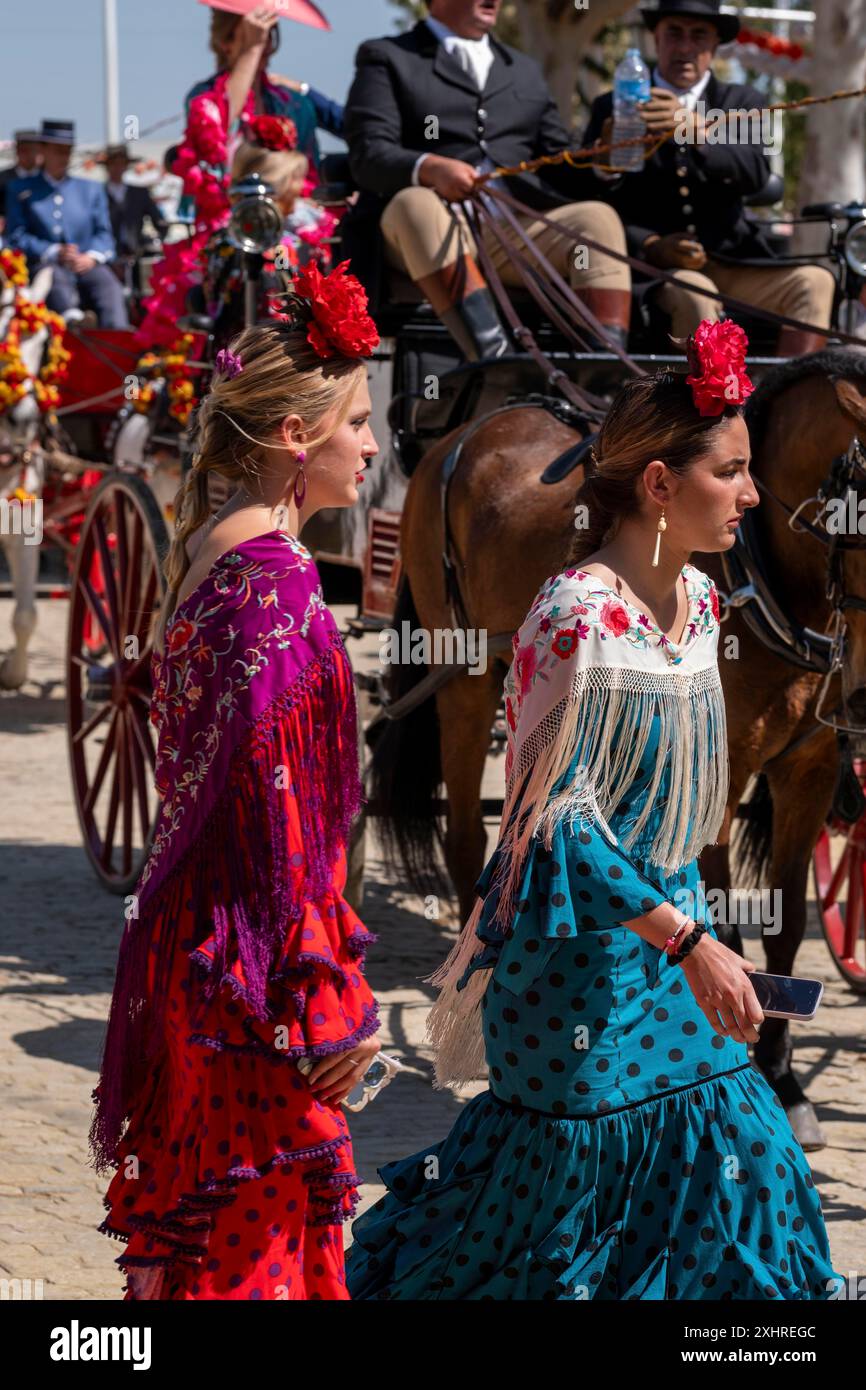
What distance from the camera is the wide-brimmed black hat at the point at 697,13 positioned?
682 centimetres

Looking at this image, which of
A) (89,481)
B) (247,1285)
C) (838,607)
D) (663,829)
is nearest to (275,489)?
(663,829)

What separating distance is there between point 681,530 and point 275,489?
2.17 feet

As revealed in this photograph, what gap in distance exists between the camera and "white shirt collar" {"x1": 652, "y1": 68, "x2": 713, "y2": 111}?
6930 millimetres

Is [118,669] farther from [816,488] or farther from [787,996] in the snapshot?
[787,996]

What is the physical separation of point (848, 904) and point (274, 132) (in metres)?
3.58

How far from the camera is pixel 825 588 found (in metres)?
4.86

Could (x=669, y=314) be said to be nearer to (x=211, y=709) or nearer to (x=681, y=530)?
(x=681, y=530)

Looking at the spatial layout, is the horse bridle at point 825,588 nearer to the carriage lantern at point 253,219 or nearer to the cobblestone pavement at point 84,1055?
the cobblestone pavement at point 84,1055

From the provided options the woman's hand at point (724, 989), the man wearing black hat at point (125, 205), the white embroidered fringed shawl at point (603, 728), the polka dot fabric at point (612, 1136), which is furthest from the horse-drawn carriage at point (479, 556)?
the man wearing black hat at point (125, 205)

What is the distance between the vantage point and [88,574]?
25.6ft

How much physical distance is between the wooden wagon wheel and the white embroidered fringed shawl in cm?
294

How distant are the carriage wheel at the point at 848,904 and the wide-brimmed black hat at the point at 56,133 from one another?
8.86 m

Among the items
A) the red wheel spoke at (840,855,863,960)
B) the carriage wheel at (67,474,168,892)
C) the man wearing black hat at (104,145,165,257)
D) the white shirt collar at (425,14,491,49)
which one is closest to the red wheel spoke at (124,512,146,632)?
the carriage wheel at (67,474,168,892)

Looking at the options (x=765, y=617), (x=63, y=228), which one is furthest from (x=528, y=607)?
(x=63, y=228)
